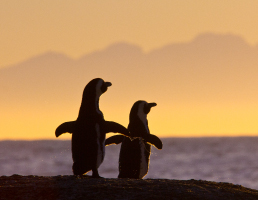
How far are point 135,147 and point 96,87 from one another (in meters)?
1.66

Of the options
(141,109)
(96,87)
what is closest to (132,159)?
(141,109)

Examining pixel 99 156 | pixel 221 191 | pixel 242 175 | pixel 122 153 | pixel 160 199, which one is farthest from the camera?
pixel 242 175

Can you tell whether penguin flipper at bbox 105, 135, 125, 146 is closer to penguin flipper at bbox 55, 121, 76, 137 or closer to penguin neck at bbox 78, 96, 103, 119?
penguin flipper at bbox 55, 121, 76, 137

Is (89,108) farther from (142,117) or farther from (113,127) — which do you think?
(142,117)

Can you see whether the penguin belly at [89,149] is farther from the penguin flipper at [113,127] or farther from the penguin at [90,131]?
the penguin flipper at [113,127]

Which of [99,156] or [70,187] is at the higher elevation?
[99,156]

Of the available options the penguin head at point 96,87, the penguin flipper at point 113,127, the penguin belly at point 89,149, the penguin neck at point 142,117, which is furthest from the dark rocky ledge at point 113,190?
the penguin neck at point 142,117

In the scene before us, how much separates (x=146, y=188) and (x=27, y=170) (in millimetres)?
41287

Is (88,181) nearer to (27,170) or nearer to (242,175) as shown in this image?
(242,175)

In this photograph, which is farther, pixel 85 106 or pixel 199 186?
pixel 85 106

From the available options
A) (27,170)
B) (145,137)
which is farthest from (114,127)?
(27,170)

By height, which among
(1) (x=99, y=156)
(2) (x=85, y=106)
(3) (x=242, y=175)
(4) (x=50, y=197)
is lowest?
(4) (x=50, y=197)

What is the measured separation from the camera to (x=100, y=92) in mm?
11375

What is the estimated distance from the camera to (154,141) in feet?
39.8
